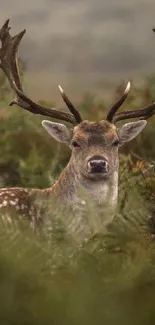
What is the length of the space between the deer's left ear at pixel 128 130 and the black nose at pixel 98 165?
41.7 inches

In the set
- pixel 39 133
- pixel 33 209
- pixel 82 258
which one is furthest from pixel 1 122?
pixel 82 258

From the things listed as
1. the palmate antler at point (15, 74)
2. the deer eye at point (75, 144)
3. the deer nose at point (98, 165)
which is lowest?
the deer nose at point (98, 165)

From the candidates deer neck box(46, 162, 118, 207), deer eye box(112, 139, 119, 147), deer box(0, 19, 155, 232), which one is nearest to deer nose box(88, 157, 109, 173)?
deer box(0, 19, 155, 232)

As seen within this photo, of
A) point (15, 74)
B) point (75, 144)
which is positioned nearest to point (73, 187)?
point (75, 144)

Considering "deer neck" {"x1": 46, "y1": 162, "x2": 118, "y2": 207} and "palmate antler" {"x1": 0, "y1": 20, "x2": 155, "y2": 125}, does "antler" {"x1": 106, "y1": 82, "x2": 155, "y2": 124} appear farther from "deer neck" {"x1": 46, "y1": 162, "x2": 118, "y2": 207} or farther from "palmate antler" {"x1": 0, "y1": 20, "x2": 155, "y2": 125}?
"deer neck" {"x1": 46, "y1": 162, "x2": 118, "y2": 207}

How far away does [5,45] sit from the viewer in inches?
397

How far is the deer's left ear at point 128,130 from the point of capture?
30.9 ft

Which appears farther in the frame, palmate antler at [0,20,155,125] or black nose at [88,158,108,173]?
palmate antler at [0,20,155,125]

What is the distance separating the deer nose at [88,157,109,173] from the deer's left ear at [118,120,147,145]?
3.46ft

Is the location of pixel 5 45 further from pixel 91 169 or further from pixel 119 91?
pixel 119 91

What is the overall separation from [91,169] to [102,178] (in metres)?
0.19

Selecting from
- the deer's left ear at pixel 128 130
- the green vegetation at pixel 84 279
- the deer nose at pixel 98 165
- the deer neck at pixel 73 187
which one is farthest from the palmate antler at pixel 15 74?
the green vegetation at pixel 84 279

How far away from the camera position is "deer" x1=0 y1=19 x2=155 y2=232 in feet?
26.6

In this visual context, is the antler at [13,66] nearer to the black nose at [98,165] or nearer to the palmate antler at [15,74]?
the palmate antler at [15,74]
